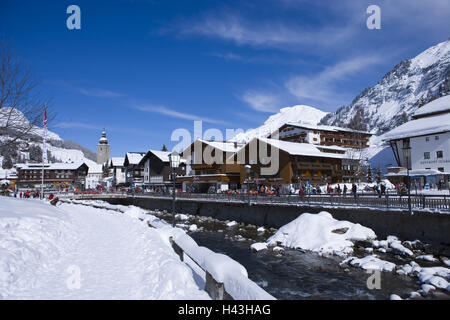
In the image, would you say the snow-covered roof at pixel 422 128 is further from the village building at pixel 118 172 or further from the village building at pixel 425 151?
the village building at pixel 118 172

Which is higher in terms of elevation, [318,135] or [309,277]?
[318,135]

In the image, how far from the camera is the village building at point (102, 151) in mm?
169250

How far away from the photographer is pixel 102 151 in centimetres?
17050

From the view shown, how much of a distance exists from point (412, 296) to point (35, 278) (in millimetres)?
11349

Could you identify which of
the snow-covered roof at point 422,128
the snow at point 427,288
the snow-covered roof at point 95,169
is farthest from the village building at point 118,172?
the snow at point 427,288

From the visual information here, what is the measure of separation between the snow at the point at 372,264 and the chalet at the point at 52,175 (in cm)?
10325

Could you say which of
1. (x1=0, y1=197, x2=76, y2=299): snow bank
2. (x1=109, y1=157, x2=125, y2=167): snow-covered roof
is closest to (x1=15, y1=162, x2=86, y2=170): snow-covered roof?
(x1=109, y1=157, x2=125, y2=167): snow-covered roof

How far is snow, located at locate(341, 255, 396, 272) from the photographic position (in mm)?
12508

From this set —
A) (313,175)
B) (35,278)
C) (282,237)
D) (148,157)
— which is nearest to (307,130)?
(313,175)

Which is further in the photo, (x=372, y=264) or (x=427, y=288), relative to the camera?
(x=372, y=264)

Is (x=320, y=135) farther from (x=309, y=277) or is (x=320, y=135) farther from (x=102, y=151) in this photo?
(x=102, y=151)

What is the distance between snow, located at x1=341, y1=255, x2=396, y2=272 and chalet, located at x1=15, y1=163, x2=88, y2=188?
339 feet

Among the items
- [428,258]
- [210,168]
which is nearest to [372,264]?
[428,258]
